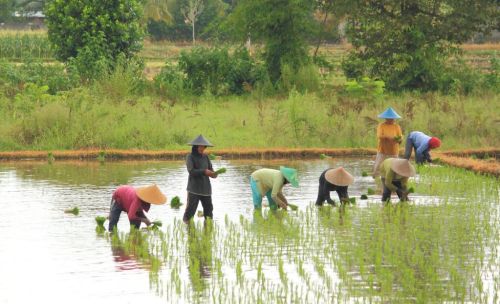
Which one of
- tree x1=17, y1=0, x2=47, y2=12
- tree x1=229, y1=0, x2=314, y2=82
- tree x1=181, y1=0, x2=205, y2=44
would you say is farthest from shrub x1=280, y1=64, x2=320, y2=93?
tree x1=17, y1=0, x2=47, y2=12

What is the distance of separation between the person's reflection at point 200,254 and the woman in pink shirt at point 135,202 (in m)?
0.58

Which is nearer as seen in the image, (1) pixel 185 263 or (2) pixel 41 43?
(1) pixel 185 263

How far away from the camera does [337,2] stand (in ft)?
103

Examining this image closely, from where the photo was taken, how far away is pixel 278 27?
3412 centimetres

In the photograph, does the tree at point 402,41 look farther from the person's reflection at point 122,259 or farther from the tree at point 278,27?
the person's reflection at point 122,259

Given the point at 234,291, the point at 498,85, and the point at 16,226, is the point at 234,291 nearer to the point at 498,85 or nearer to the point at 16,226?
the point at 16,226

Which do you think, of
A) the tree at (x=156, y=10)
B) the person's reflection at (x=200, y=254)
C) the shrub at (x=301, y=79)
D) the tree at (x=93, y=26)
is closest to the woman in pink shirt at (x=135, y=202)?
the person's reflection at (x=200, y=254)

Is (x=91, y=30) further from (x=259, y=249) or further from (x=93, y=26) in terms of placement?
(x=259, y=249)

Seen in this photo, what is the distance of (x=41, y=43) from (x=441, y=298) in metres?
34.8

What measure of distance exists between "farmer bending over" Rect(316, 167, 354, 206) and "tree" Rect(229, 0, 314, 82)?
18782 millimetres

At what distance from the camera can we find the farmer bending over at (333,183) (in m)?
14.2

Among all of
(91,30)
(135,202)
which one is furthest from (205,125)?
(135,202)

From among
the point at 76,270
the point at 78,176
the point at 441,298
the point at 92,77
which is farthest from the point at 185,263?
the point at 92,77

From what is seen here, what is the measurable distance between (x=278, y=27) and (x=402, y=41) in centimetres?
411
